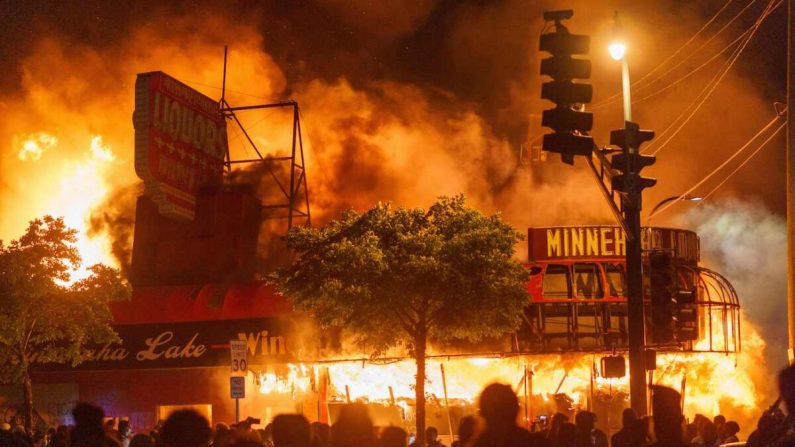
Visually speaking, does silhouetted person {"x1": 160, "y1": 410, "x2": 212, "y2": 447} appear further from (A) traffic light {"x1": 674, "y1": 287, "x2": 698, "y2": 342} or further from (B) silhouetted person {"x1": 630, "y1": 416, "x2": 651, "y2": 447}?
(A) traffic light {"x1": 674, "y1": 287, "x2": 698, "y2": 342}

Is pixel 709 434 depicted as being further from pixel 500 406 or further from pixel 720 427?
pixel 500 406

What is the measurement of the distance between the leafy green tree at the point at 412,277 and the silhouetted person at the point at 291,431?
1786 cm

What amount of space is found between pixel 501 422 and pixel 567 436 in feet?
11.5

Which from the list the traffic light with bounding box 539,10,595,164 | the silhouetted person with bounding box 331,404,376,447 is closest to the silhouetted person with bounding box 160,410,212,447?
the silhouetted person with bounding box 331,404,376,447

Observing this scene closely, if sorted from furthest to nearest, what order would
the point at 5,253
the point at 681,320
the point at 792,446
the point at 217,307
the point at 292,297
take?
1. the point at 217,307
2. the point at 5,253
3. the point at 292,297
4. the point at 681,320
5. the point at 792,446

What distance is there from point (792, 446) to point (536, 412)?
2587 centimetres

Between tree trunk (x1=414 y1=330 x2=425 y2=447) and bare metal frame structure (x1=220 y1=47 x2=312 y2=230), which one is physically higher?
bare metal frame structure (x1=220 y1=47 x2=312 y2=230)

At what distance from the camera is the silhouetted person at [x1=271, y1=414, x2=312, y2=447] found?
24.2 feet

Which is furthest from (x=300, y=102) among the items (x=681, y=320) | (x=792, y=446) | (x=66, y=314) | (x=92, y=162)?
(x=792, y=446)

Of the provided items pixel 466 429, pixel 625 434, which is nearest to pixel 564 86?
pixel 625 434

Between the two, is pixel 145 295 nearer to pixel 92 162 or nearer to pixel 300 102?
pixel 92 162

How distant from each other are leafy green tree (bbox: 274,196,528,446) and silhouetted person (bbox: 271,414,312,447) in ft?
58.6

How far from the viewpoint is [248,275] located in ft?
131

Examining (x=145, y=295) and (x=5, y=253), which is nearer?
(x=5, y=253)
